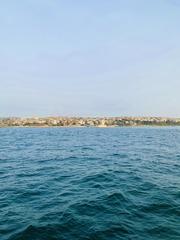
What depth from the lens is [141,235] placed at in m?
13.0

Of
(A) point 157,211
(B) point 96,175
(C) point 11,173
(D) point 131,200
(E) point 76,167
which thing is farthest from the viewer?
(E) point 76,167

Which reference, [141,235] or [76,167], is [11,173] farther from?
[141,235]

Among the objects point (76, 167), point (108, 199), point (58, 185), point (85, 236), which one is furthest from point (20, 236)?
point (76, 167)

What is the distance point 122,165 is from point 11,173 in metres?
11.1

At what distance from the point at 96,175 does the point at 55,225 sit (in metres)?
12.3

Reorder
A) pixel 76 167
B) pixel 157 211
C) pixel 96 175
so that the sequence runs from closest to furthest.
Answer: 1. pixel 157 211
2. pixel 96 175
3. pixel 76 167

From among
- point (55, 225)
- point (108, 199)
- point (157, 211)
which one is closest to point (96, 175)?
point (108, 199)

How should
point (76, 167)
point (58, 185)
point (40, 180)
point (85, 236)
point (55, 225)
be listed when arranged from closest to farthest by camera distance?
point (85, 236) → point (55, 225) → point (58, 185) → point (40, 180) → point (76, 167)

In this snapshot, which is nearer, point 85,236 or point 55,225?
point 85,236

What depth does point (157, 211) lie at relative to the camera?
16.2 m

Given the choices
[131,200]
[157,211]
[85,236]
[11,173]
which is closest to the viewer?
[85,236]

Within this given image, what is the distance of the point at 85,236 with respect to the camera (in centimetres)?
1278

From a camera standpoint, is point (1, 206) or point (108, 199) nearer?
point (1, 206)

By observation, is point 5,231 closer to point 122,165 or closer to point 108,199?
point 108,199
